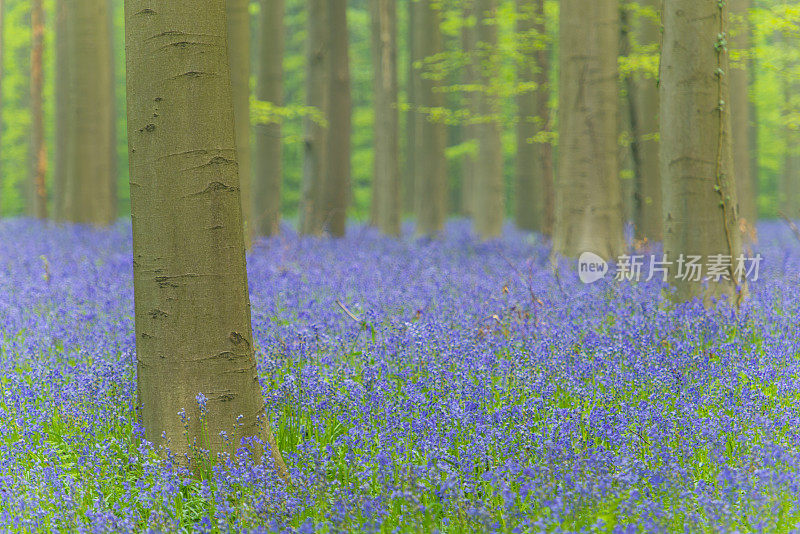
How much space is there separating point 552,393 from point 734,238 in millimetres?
2853

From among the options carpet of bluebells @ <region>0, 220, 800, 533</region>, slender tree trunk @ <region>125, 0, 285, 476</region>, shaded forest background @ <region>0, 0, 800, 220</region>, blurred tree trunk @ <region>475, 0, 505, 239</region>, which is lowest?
carpet of bluebells @ <region>0, 220, 800, 533</region>

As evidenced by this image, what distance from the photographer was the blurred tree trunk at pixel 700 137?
5848mm

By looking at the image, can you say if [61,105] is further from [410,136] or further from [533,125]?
[533,125]

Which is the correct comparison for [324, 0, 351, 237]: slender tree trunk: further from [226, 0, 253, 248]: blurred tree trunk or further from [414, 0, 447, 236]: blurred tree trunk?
[226, 0, 253, 248]: blurred tree trunk

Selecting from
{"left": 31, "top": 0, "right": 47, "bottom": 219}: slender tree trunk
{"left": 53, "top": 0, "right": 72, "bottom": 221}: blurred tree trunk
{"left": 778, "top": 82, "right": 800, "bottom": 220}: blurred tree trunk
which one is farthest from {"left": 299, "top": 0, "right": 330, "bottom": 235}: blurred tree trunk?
{"left": 778, "top": 82, "right": 800, "bottom": 220}: blurred tree trunk

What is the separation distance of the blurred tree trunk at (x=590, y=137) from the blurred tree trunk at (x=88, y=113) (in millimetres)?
9021

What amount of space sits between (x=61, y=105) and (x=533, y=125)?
1078 cm

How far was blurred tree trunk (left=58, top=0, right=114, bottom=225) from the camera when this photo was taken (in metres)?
14.0

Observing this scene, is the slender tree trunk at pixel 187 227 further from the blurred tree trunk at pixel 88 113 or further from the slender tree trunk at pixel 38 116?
the slender tree trunk at pixel 38 116

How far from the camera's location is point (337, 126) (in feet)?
43.6

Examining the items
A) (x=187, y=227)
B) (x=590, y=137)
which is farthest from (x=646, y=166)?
(x=187, y=227)

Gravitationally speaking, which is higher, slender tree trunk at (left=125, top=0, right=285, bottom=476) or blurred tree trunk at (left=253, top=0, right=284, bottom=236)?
blurred tree trunk at (left=253, top=0, right=284, bottom=236)

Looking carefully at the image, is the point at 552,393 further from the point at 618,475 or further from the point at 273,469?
the point at 273,469

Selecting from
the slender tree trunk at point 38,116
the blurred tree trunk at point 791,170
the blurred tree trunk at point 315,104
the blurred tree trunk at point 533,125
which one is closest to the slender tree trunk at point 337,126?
the blurred tree trunk at point 315,104
